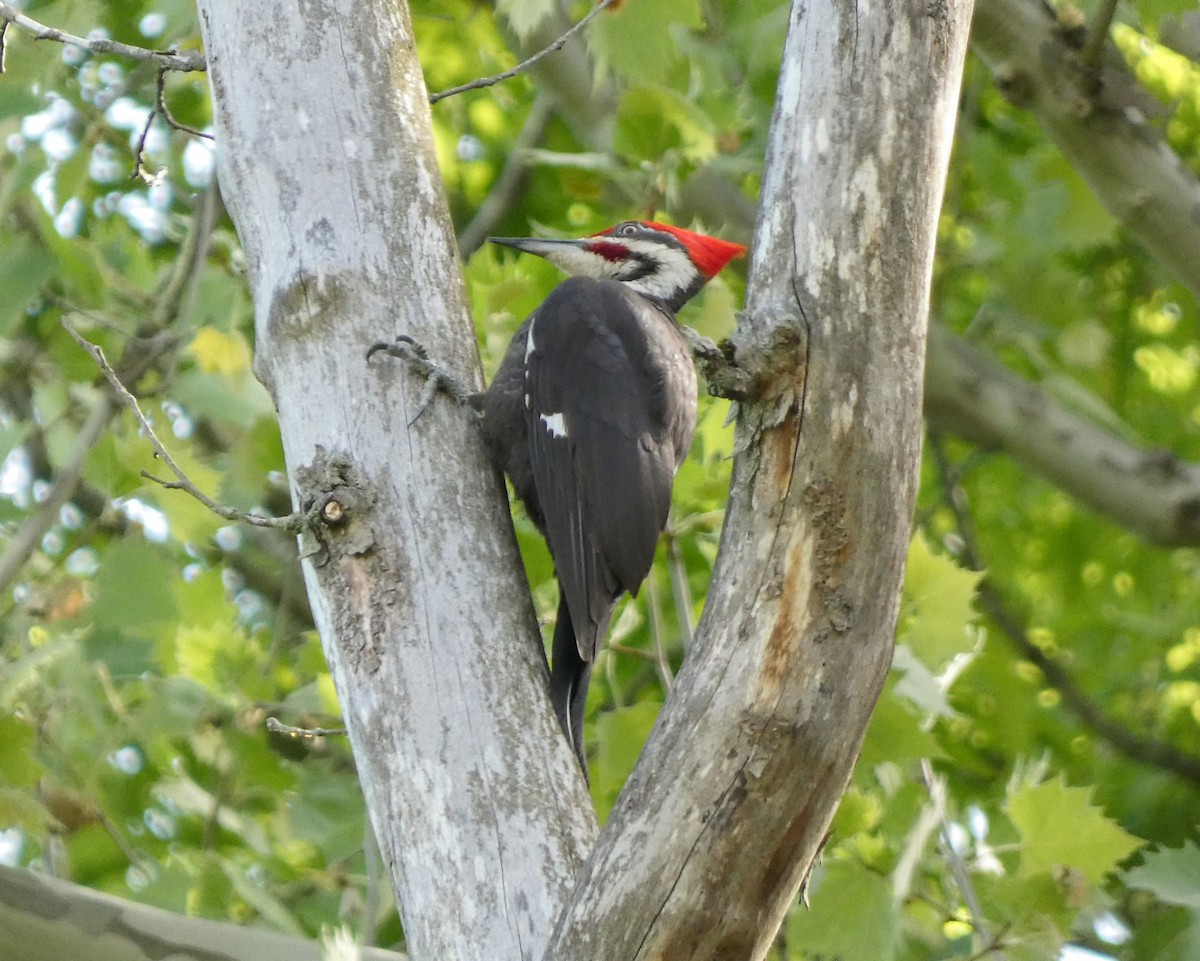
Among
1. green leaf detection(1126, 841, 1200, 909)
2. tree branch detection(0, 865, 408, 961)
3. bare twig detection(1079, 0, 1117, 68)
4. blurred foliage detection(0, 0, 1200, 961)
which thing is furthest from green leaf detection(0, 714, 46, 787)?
bare twig detection(1079, 0, 1117, 68)

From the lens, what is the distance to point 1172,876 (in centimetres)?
220

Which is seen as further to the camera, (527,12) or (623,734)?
(527,12)

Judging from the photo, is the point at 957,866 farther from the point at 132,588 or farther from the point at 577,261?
the point at 132,588

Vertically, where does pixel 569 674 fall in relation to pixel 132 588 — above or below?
above

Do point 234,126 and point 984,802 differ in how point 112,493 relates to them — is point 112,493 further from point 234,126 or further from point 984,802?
point 984,802

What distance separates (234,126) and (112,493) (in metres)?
0.98

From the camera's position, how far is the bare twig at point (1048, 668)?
4289mm

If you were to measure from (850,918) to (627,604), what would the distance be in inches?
32.1

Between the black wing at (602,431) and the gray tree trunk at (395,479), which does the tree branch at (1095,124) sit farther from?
the gray tree trunk at (395,479)

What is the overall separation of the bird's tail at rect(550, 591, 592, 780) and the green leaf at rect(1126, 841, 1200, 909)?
878 mm

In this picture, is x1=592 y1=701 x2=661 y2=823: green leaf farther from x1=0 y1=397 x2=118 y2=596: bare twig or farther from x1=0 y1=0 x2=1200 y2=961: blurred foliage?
x1=0 y1=397 x2=118 y2=596: bare twig

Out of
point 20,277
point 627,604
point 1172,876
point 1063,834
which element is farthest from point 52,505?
point 1172,876

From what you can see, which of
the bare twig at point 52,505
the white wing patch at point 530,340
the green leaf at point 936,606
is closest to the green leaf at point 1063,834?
the green leaf at point 936,606

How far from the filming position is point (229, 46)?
7.29 feet
